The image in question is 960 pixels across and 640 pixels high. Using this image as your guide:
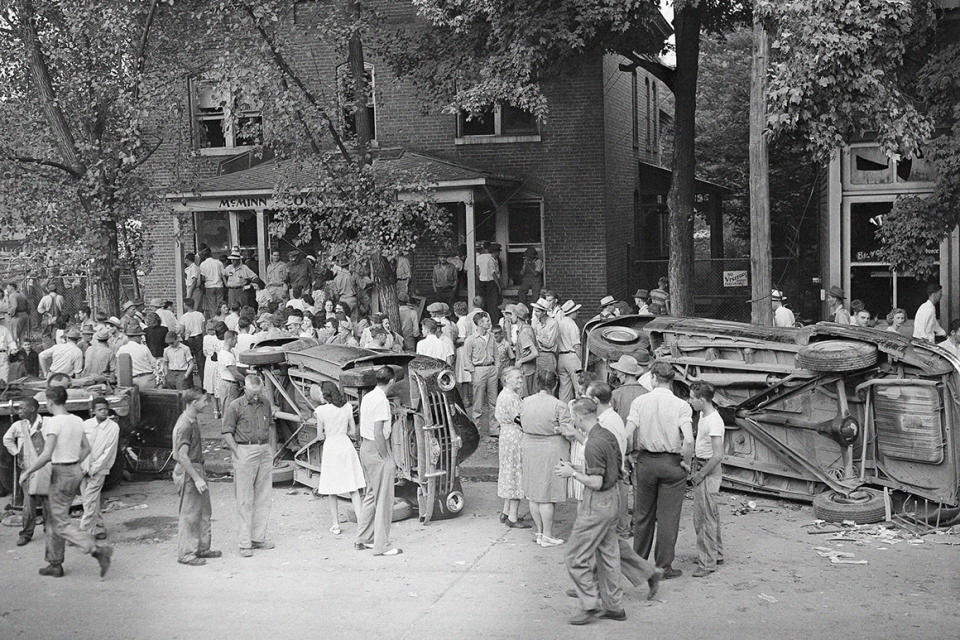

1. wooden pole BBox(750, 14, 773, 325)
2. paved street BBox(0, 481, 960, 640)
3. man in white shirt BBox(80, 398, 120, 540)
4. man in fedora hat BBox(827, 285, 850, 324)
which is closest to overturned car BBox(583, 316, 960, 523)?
paved street BBox(0, 481, 960, 640)

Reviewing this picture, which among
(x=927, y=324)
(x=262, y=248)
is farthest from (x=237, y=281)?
(x=927, y=324)

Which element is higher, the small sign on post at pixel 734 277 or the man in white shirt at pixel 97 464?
the small sign on post at pixel 734 277

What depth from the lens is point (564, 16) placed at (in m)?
16.5

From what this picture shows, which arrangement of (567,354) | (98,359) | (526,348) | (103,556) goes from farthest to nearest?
(567,354)
(526,348)
(98,359)
(103,556)

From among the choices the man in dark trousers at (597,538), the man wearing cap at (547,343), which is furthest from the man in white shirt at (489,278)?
the man in dark trousers at (597,538)

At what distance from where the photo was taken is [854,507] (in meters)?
10.7

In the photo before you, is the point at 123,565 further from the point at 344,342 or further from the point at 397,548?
the point at 344,342

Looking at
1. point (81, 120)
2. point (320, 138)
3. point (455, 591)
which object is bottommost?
point (455, 591)

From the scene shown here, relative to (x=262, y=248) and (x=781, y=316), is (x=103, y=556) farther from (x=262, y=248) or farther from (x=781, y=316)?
(x=262, y=248)

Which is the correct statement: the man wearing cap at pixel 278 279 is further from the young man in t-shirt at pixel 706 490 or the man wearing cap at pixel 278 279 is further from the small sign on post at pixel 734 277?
the young man in t-shirt at pixel 706 490

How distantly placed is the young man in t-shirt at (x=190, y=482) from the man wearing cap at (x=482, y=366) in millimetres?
6064

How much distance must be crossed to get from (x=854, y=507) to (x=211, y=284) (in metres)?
14.4

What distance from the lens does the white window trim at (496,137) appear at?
22.1 meters

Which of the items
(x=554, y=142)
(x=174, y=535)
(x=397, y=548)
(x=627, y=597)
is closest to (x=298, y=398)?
(x=174, y=535)
